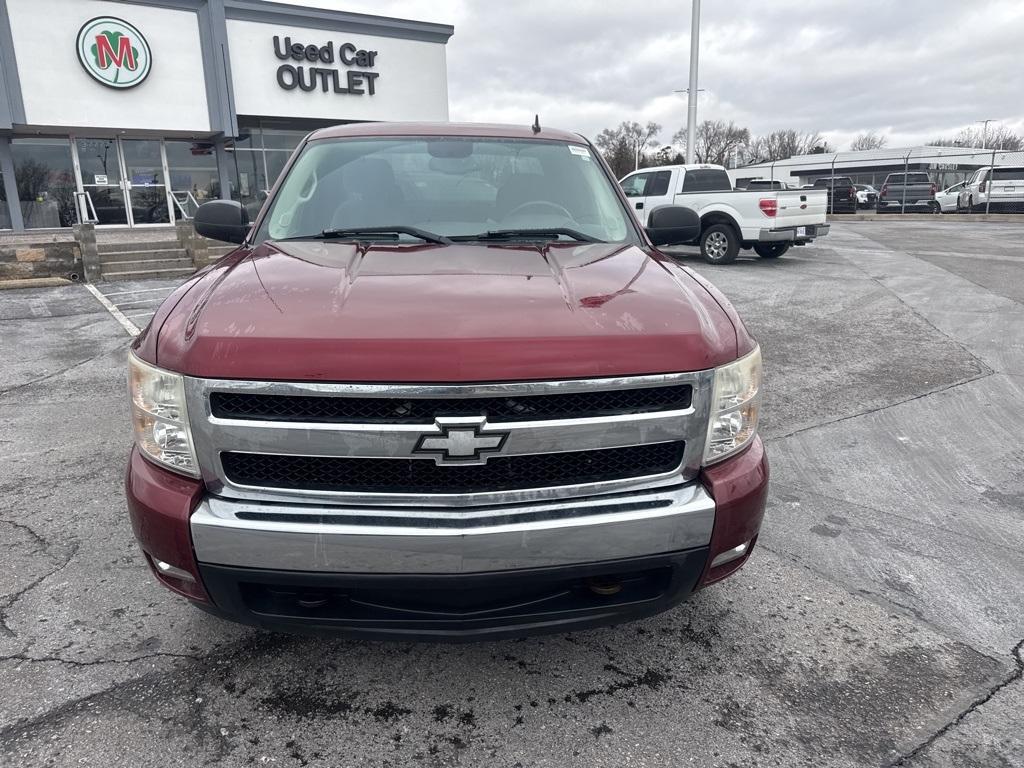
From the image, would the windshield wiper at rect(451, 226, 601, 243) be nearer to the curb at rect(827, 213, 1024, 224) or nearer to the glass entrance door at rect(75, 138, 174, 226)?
the glass entrance door at rect(75, 138, 174, 226)

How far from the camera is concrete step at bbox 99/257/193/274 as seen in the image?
13.4 m

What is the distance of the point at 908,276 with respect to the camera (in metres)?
12.0

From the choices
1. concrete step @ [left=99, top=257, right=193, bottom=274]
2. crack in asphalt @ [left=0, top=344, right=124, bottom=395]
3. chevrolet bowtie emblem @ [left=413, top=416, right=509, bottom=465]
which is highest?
chevrolet bowtie emblem @ [left=413, top=416, right=509, bottom=465]

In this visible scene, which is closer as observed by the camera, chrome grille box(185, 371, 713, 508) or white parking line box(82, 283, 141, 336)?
chrome grille box(185, 371, 713, 508)

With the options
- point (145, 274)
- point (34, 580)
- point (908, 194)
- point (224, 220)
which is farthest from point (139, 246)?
point (908, 194)

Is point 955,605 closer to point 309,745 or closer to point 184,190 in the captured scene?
point 309,745

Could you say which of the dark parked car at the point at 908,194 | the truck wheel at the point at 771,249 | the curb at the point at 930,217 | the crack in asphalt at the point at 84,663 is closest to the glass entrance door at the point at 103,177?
the truck wheel at the point at 771,249

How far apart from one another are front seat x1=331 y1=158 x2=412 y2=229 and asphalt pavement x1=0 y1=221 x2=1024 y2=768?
1.75 meters

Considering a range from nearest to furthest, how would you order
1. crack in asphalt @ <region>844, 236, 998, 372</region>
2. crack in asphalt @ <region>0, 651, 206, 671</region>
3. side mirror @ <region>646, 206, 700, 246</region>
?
1. crack in asphalt @ <region>0, 651, 206, 671</region>
2. side mirror @ <region>646, 206, 700, 246</region>
3. crack in asphalt @ <region>844, 236, 998, 372</region>

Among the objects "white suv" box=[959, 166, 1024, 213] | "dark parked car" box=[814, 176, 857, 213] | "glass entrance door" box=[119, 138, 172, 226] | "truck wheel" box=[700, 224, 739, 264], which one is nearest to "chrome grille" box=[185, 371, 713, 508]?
"truck wheel" box=[700, 224, 739, 264]

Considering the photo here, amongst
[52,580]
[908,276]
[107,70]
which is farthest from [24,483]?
[107,70]

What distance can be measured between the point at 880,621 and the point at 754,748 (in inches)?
38.2

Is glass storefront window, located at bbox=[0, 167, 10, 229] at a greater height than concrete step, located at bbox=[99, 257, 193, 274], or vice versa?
glass storefront window, located at bbox=[0, 167, 10, 229]

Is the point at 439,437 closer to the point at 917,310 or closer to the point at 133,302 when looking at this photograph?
the point at 917,310
